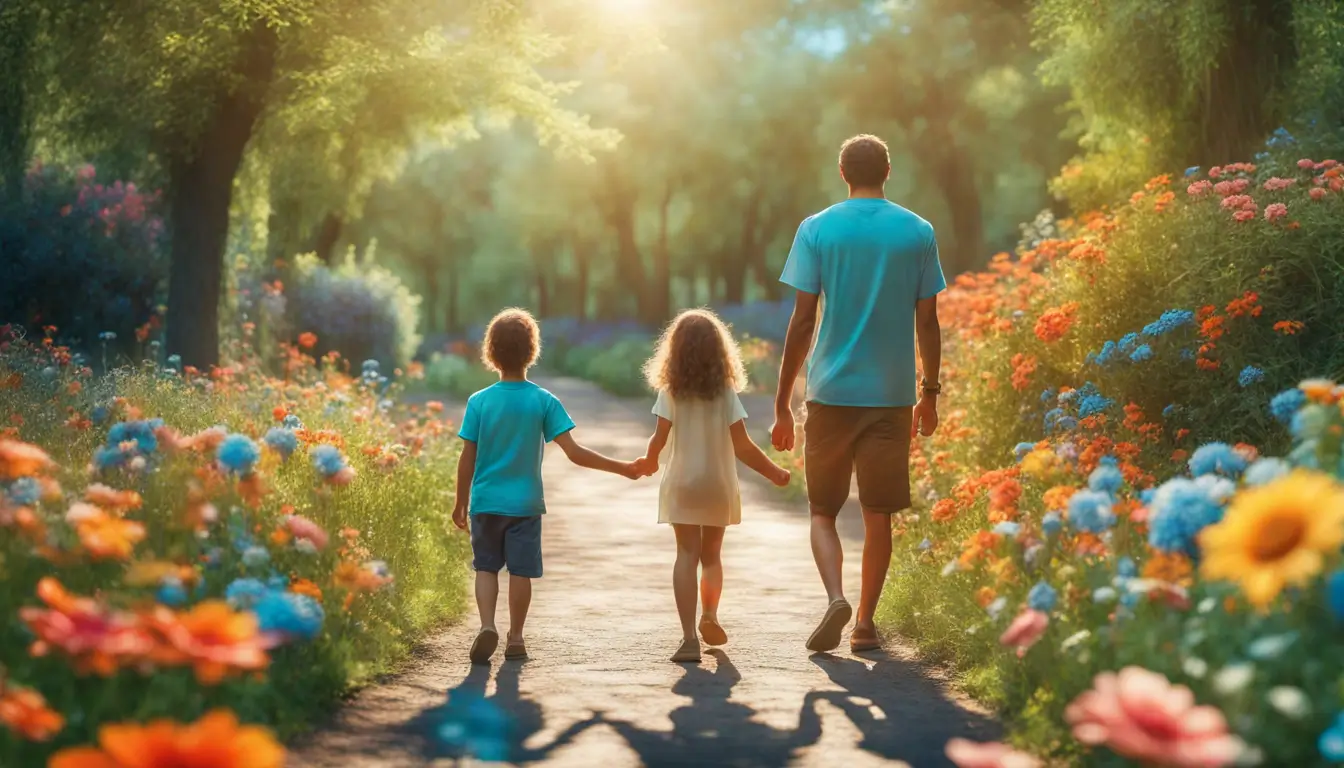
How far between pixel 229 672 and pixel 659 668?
2494mm

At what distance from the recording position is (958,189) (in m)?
30.0

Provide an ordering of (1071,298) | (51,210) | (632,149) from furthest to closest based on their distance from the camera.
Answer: (632,149) < (51,210) < (1071,298)

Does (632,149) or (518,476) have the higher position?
(632,149)

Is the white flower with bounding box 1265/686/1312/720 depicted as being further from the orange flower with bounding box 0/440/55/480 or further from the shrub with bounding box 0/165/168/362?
the shrub with bounding box 0/165/168/362

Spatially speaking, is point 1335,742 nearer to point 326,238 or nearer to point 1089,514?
point 1089,514

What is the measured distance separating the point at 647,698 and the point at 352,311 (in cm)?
1949

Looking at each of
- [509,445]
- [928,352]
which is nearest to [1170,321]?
[928,352]

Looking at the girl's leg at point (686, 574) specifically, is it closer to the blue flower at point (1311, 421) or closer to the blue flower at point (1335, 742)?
the blue flower at point (1311, 421)

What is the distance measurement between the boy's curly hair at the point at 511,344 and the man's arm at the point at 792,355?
1.14m

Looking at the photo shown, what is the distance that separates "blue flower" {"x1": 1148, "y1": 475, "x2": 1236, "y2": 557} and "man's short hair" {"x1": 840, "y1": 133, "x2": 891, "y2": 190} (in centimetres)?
281

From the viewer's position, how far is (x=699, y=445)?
666 centimetres

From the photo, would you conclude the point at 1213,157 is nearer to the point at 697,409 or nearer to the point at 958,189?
the point at 697,409

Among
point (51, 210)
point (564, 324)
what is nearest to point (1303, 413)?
point (51, 210)

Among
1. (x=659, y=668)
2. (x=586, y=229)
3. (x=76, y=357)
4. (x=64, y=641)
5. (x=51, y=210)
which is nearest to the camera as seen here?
(x=64, y=641)
